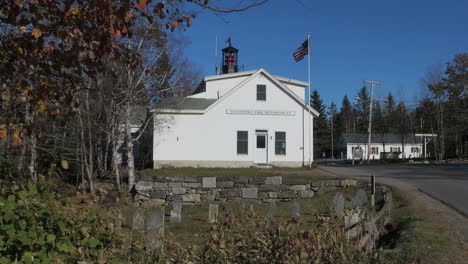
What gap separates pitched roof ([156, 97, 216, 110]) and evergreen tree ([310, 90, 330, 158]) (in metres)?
49.7

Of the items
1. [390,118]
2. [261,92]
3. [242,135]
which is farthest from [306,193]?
[390,118]

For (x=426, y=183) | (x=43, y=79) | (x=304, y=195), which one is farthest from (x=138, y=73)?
(x=43, y=79)

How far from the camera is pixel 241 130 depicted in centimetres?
2359

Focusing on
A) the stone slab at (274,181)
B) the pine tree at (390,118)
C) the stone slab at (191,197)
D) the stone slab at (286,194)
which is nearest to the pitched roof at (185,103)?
the stone slab at (191,197)

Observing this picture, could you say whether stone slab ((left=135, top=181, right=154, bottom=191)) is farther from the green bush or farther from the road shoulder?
the green bush

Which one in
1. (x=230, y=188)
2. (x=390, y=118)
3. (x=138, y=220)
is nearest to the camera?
(x=138, y=220)

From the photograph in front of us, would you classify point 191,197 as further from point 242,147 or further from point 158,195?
point 242,147

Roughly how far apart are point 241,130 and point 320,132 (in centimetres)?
5523

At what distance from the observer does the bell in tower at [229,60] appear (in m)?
31.9

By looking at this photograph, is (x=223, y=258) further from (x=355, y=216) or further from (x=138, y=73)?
(x=138, y=73)

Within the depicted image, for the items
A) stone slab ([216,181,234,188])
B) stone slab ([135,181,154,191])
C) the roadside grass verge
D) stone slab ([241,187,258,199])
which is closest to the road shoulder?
the roadside grass verge

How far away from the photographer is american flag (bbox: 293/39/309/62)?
26.6 m

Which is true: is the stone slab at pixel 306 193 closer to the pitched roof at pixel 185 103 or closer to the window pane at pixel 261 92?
the pitched roof at pixel 185 103

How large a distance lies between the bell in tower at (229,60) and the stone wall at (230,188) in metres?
18.1
